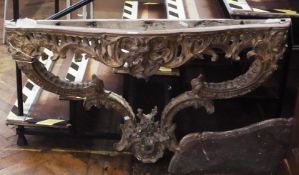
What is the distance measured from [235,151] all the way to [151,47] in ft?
1.08

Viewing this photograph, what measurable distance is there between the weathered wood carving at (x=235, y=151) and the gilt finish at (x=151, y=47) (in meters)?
0.08

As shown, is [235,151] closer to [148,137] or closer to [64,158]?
[148,137]

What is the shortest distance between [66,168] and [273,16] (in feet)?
2.04

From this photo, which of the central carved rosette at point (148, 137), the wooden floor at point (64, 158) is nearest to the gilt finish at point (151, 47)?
the central carved rosette at point (148, 137)

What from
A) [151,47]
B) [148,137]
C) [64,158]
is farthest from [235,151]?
[64,158]

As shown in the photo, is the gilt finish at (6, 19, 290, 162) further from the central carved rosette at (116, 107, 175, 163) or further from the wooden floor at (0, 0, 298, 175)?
the wooden floor at (0, 0, 298, 175)

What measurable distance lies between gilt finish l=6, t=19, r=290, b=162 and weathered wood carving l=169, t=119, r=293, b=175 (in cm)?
8

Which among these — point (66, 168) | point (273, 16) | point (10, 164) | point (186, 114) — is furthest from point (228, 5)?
point (10, 164)

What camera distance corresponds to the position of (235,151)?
1.26 m

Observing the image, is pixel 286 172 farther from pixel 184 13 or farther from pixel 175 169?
pixel 184 13

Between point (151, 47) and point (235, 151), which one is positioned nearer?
point (151, 47)

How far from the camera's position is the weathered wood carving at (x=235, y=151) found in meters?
1.24

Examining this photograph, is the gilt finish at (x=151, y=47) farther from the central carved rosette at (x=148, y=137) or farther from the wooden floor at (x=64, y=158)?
the wooden floor at (x=64, y=158)

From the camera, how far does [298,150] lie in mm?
1158
